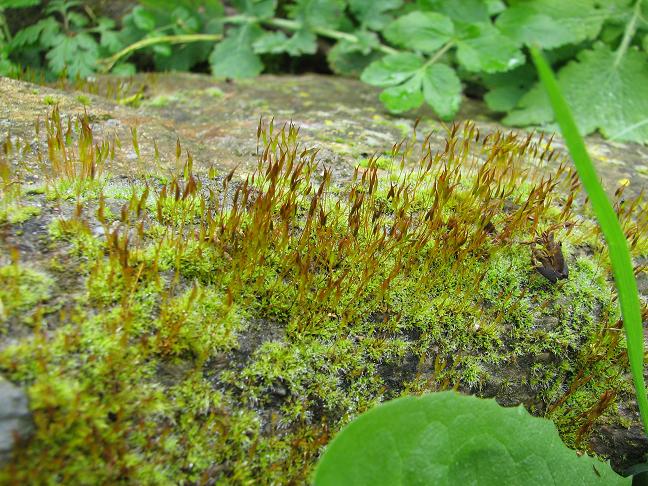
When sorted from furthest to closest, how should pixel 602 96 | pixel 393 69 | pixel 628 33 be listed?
pixel 628 33 → pixel 602 96 → pixel 393 69

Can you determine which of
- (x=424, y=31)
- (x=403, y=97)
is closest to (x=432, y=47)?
(x=424, y=31)

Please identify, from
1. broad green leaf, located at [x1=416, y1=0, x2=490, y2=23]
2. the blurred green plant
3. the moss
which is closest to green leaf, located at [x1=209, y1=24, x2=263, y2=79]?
the blurred green plant

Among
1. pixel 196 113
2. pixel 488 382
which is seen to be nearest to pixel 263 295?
pixel 488 382

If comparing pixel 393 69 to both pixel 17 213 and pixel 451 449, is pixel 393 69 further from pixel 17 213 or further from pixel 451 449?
pixel 451 449

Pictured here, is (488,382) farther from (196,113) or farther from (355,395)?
(196,113)

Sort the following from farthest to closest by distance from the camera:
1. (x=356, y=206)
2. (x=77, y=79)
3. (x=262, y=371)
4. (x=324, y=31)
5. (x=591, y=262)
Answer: (x=324, y=31)
(x=77, y=79)
(x=591, y=262)
(x=356, y=206)
(x=262, y=371)

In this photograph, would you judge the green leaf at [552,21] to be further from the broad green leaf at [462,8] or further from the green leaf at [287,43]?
the green leaf at [287,43]
